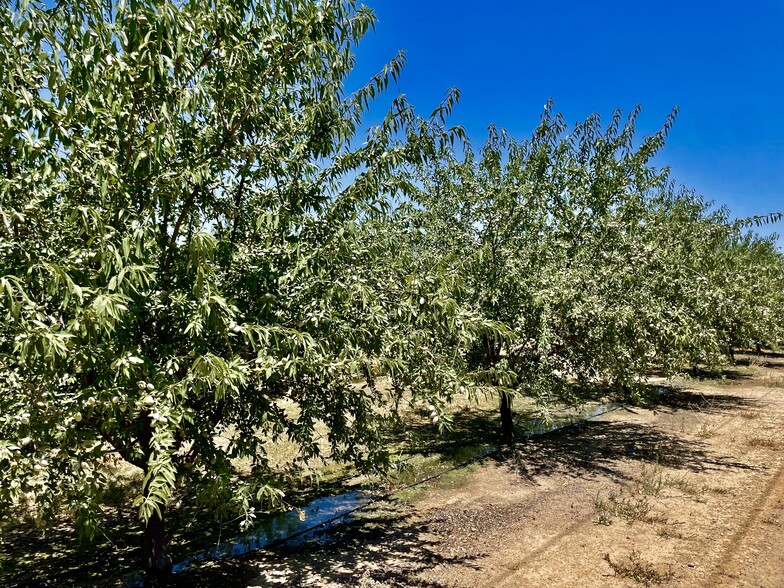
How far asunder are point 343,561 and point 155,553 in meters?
2.78

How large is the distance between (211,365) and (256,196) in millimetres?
2991

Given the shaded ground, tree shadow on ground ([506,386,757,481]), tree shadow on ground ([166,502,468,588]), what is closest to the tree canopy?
tree shadow on ground ([166,502,468,588])

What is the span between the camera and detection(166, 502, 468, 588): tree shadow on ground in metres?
7.28

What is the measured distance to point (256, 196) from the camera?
637cm

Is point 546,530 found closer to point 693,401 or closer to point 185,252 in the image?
point 185,252

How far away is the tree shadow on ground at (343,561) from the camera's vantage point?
7277mm

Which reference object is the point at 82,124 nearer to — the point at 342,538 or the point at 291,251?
the point at 291,251

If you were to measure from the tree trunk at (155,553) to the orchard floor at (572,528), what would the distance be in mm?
416

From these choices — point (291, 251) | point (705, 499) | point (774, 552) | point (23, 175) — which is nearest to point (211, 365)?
point (291, 251)

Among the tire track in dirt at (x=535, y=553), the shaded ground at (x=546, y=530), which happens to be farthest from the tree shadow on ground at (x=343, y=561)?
the tire track in dirt at (x=535, y=553)

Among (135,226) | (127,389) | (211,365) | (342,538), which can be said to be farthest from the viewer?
(342,538)

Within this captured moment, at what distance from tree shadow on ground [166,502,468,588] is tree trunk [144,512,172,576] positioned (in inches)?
10.2

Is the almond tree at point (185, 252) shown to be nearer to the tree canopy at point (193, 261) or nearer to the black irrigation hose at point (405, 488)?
the tree canopy at point (193, 261)

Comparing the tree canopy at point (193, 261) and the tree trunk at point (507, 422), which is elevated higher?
the tree canopy at point (193, 261)
